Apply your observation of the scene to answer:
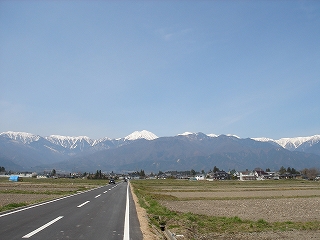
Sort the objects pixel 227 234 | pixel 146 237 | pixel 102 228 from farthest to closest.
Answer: pixel 227 234 < pixel 102 228 < pixel 146 237

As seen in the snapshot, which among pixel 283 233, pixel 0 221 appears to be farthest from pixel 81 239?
pixel 283 233

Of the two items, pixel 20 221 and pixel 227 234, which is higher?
pixel 20 221

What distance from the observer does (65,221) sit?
40.2 ft

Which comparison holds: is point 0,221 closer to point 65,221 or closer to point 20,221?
point 20,221

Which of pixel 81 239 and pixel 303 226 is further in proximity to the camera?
pixel 303 226

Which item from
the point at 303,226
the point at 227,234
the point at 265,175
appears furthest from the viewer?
the point at 265,175

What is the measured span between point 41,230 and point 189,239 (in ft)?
18.1

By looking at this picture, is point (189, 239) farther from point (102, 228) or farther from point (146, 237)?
point (102, 228)

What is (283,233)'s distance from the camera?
44.0ft

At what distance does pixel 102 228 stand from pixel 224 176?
18550 centimetres

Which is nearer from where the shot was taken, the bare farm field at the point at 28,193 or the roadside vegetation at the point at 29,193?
the roadside vegetation at the point at 29,193

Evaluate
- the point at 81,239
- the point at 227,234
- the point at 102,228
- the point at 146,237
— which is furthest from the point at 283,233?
the point at 81,239

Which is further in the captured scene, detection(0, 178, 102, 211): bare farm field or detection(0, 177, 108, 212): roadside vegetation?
detection(0, 178, 102, 211): bare farm field

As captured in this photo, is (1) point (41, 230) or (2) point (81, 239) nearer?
(2) point (81, 239)
